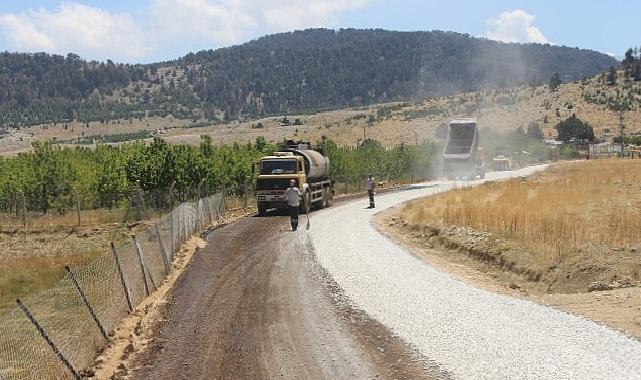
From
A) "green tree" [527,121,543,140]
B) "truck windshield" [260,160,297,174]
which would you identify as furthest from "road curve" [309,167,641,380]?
"green tree" [527,121,543,140]

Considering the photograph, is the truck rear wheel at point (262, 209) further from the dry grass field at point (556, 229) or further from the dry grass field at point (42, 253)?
the dry grass field at point (42, 253)

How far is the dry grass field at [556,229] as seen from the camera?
619 inches

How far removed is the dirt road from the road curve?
551mm

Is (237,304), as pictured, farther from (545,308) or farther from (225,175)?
(225,175)

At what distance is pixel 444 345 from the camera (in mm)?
11453

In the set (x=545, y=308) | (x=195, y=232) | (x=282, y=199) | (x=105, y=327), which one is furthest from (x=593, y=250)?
(x=282, y=199)

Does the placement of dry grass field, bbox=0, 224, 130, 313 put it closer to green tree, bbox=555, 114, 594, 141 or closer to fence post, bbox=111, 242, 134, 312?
fence post, bbox=111, 242, 134, 312

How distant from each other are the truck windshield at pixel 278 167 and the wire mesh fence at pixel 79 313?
14.4 meters

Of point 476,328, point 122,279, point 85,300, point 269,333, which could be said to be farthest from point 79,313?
point 476,328

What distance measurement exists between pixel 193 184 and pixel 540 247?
30557mm

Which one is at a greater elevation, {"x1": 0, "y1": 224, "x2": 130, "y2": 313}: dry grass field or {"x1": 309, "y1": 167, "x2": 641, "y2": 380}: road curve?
{"x1": 309, "y1": 167, "x2": 641, "y2": 380}: road curve

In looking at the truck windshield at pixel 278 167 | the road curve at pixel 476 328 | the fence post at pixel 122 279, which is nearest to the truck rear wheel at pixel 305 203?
the truck windshield at pixel 278 167

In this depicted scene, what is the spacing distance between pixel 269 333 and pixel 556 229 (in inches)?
426

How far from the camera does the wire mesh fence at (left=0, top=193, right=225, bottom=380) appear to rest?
9.98m
